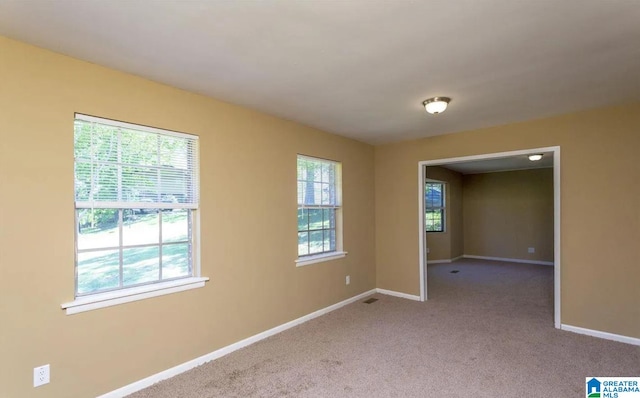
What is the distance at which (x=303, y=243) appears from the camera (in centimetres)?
408

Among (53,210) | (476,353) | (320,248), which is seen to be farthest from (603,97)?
(53,210)

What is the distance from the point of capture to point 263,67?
2354 millimetres

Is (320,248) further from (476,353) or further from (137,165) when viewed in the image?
(137,165)

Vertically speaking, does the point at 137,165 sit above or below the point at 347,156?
below

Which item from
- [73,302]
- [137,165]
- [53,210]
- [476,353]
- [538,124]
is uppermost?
[538,124]

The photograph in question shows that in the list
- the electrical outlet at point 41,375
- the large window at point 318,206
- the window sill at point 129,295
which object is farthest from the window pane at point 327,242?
the electrical outlet at point 41,375

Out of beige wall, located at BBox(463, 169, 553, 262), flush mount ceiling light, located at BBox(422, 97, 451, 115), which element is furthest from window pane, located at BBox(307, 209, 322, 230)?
beige wall, located at BBox(463, 169, 553, 262)

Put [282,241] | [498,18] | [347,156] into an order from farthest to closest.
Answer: [347,156] < [282,241] < [498,18]

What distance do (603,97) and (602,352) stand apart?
7.97ft

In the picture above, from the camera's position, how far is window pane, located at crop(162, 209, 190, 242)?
8.93 ft

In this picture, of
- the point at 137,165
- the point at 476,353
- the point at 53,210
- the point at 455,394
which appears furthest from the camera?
the point at 476,353

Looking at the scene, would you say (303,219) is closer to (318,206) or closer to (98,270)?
(318,206)

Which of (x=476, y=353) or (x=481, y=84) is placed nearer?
(x=481, y=84)

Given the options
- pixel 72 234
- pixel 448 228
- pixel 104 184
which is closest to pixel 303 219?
pixel 104 184
